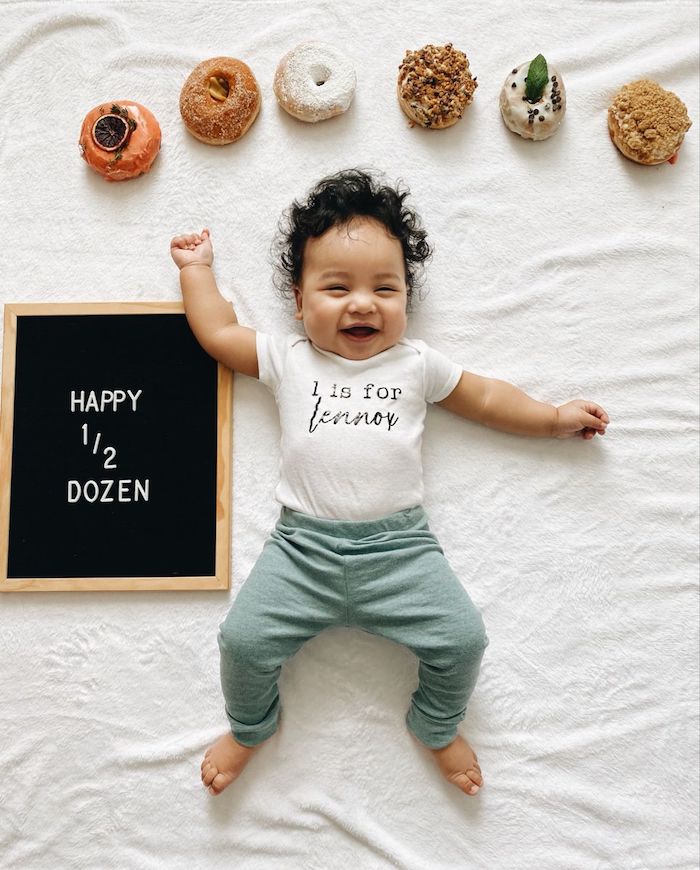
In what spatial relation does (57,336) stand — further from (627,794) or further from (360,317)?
(627,794)

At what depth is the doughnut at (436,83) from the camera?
1042 mm

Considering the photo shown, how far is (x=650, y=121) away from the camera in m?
1.05

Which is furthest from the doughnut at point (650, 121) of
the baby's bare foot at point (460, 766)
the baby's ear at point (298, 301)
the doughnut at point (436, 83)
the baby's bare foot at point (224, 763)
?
the baby's bare foot at point (224, 763)

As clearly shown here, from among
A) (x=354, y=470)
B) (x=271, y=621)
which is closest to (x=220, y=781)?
(x=271, y=621)

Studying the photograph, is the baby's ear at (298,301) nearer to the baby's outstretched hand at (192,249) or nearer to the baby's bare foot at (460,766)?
the baby's outstretched hand at (192,249)

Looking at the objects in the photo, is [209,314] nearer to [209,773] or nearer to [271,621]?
[271,621]

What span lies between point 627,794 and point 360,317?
0.78 m

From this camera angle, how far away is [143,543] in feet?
3.36

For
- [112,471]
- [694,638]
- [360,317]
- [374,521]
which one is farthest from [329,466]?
[694,638]

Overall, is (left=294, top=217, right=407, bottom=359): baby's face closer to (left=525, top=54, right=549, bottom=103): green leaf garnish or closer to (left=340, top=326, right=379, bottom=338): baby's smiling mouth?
(left=340, top=326, right=379, bottom=338): baby's smiling mouth

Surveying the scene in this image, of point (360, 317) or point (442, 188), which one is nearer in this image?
point (360, 317)

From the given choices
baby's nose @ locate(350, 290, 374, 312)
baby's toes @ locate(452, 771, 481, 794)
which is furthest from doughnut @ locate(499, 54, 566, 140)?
baby's toes @ locate(452, 771, 481, 794)

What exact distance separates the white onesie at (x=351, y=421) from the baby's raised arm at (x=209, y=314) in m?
0.03

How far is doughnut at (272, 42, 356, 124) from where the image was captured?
1041 millimetres
